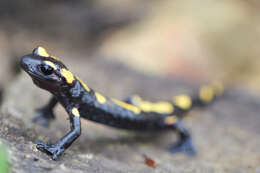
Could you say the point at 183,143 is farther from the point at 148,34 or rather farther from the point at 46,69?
the point at 148,34

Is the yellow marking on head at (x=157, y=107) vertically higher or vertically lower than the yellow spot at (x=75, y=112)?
higher

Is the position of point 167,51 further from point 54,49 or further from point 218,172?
point 218,172

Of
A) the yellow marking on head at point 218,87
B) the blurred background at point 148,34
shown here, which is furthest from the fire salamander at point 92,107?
the blurred background at point 148,34

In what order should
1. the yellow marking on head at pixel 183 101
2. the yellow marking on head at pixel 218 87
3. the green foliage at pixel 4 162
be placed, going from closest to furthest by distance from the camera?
the green foliage at pixel 4 162 → the yellow marking on head at pixel 183 101 → the yellow marking on head at pixel 218 87

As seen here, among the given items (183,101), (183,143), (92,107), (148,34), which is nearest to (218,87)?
(183,101)

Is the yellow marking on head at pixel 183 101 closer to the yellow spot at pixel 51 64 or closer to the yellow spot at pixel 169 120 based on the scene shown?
the yellow spot at pixel 169 120

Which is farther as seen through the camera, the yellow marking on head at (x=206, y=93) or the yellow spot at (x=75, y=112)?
the yellow marking on head at (x=206, y=93)

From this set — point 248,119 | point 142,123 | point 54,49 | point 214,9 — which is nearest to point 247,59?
point 214,9
